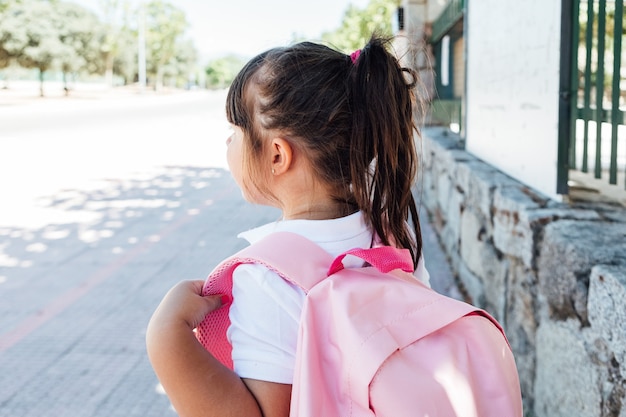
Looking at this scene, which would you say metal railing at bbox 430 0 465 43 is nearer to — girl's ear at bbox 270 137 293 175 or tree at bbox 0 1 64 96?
girl's ear at bbox 270 137 293 175

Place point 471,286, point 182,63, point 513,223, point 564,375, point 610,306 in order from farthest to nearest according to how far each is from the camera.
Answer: point 182,63
point 471,286
point 513,223
point 564,375
point 610,306

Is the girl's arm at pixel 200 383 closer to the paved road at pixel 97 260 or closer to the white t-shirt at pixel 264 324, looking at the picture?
the white t-shirt at pixel 264 324

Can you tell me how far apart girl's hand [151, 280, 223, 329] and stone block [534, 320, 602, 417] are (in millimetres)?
1208

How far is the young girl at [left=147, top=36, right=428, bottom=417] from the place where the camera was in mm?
1116

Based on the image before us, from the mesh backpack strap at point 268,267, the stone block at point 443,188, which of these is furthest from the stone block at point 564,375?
the stone block at point 443,188

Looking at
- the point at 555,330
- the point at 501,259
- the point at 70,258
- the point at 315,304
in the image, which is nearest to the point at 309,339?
the point at 315,304

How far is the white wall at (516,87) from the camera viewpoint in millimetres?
2988

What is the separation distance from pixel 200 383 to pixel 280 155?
438 millimetres

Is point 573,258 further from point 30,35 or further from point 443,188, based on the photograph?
point 30,35

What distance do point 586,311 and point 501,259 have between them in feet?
3.74

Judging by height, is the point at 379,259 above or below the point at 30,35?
below

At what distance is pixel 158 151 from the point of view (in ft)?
47.9

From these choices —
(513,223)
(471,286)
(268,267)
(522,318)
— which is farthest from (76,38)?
(268,267)

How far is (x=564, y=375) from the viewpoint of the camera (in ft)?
7.16
